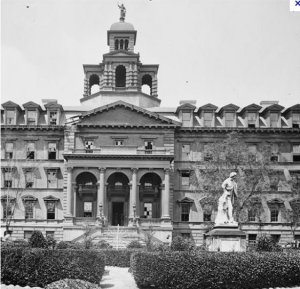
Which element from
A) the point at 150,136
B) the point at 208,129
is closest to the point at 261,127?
the point at 208,129

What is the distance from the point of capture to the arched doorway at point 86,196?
2008 inches

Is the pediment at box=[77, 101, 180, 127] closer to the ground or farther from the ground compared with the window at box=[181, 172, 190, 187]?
farther from the ground

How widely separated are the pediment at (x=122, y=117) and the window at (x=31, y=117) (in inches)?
215

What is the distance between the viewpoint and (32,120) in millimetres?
53531

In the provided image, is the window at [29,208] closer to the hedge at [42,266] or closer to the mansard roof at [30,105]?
the mansard roof at [30,105]

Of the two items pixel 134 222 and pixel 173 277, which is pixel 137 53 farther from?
pixel 173 277

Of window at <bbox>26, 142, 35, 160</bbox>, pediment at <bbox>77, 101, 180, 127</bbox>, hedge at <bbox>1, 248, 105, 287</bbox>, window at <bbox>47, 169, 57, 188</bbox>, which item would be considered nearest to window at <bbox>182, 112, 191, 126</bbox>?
pediment at <bbox>77, 101, 180, 127</bbox>

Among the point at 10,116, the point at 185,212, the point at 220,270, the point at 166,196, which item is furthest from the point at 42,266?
the point at 10,116

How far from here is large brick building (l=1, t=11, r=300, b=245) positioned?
4906 centimetres

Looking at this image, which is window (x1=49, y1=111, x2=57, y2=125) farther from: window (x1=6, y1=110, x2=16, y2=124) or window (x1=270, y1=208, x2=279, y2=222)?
window (x1=270, y1=208, x2=279, y2=222)

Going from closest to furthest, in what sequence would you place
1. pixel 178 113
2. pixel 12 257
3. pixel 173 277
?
pixel 12 257 → pixel 173 277 → pixel 178 113

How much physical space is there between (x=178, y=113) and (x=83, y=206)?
13964 millimetres

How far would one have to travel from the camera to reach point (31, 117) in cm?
5362

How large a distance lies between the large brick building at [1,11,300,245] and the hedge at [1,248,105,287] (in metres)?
28.8
